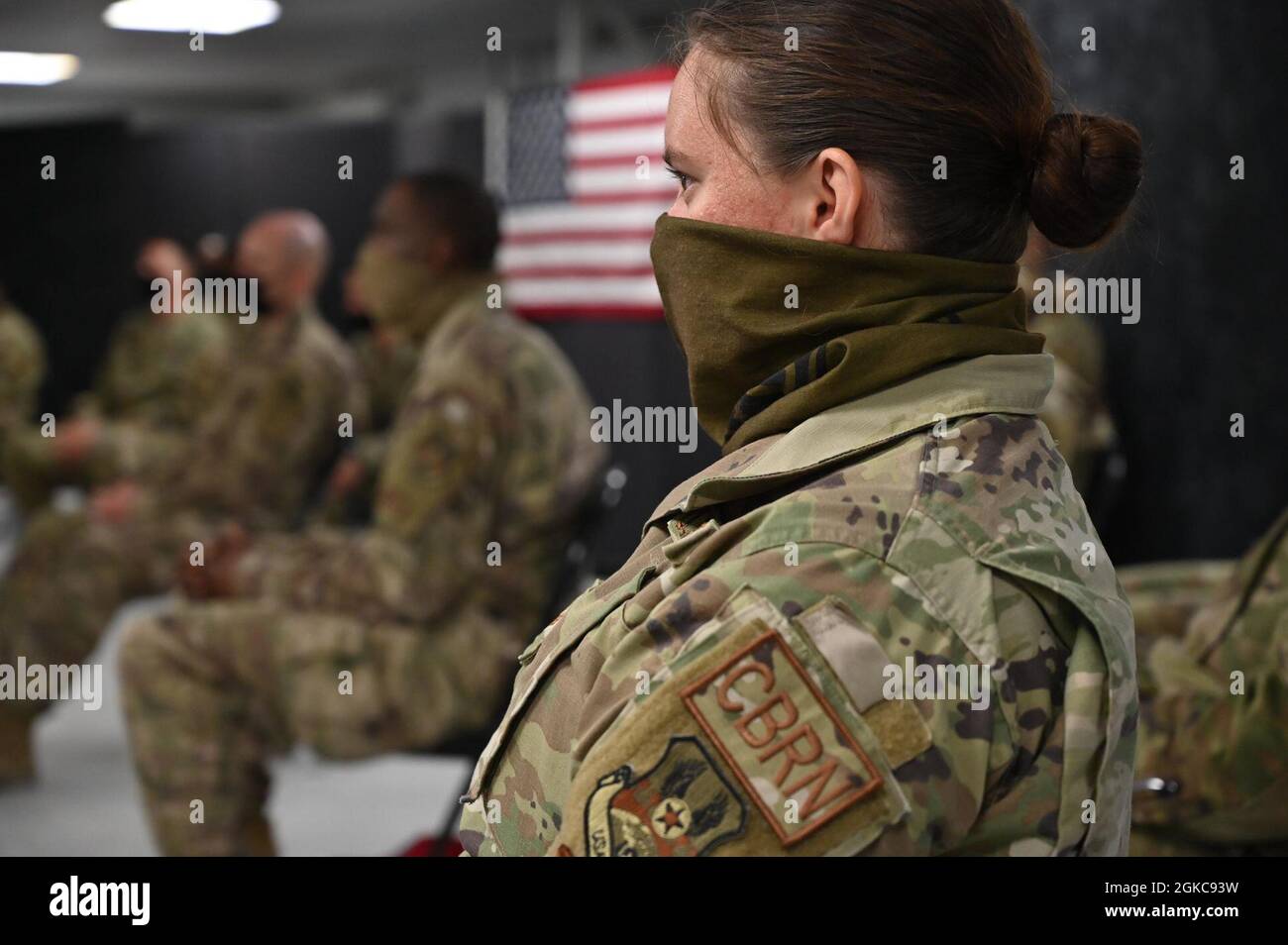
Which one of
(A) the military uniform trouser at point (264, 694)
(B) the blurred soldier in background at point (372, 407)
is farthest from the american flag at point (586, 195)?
(A) the military uniform trouser at point (264, 694)

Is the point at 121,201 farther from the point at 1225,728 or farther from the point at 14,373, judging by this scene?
the point at 1225,728

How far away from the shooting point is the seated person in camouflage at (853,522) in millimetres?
787

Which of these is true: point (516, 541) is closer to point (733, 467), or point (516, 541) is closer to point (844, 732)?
point (733, 467)

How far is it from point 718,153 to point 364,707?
170cm

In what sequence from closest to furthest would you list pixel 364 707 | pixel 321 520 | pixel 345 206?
pixel 364 707, pixel 321 520, pixel 345 206

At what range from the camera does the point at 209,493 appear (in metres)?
3.98

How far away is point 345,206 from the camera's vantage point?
7.11 metres

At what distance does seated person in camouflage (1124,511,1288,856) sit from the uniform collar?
79cm

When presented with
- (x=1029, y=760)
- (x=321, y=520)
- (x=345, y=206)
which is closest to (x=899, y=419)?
(x=1029, y=760)

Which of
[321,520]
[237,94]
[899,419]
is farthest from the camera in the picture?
[237,94]

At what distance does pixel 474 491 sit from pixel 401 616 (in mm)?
263

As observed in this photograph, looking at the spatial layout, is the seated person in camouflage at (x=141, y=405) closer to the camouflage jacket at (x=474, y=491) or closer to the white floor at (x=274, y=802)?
the white floor at (x=274, y=802)

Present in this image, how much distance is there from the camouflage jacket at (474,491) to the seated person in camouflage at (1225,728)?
1.08 meters

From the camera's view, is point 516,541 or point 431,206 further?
point 431,206
